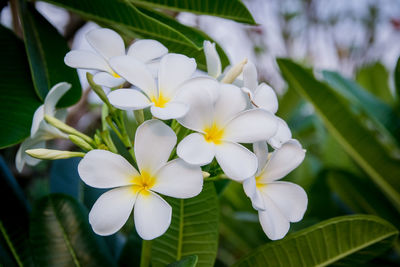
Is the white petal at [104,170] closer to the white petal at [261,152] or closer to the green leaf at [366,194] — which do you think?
the white petal at [261,152]

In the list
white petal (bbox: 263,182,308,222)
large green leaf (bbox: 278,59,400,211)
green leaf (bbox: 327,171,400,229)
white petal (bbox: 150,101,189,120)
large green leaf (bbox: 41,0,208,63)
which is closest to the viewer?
white petal (bbox: 150,101,189,120)

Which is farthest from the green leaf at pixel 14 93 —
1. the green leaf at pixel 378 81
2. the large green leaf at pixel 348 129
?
the green leaf at pixel 378 81

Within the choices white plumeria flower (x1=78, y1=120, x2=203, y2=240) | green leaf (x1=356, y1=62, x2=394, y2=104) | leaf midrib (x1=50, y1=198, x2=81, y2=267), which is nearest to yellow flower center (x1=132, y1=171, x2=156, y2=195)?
white plumeria flower (x1=78, y1=120, x2=203, y2=240)

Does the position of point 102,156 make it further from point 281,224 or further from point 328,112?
point 328,112

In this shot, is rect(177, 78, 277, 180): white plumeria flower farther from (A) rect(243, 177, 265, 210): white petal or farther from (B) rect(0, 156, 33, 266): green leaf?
(B) rect(0, 156, 33, 266): green leaf

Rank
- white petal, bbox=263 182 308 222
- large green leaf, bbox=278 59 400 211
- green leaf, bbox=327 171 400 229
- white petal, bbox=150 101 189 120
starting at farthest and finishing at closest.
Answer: green leaf, bbox=327 171 400 229
large green leaf, bbox=278 59 400 211
white petal, bbox=263 182 308 222
white petal, bbox=150 101 189 120

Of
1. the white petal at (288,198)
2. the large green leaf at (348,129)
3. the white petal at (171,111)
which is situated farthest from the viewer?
the large green leaf at (348,129)

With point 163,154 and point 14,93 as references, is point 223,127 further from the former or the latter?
point 14,93
